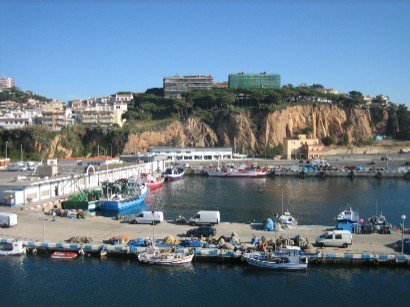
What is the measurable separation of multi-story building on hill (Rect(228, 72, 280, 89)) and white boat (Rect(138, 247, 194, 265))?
85.5 meters

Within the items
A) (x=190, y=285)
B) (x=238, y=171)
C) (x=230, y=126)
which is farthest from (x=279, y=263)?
(x=230, y=126)

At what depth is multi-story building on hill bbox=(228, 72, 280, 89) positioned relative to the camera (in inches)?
4213

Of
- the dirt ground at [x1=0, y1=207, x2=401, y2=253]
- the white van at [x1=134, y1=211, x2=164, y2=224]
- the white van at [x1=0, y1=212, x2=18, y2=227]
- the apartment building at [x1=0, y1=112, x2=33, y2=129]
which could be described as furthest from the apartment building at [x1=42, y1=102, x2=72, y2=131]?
the white van at [x1=134, y1=211, x2=164, y2=224]

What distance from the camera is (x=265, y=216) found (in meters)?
35.8

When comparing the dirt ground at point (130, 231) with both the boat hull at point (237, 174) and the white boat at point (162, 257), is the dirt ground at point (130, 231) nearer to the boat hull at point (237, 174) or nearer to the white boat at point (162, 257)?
the white boat at point (162, 257)

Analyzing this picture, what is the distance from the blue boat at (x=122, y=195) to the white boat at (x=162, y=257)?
53.1 ft

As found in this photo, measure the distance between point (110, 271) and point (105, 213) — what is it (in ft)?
52.9

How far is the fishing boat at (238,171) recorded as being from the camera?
210 feet

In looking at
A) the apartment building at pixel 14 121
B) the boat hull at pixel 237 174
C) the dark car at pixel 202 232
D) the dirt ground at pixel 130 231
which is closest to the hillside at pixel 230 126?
the apartment building at pixel 14 121

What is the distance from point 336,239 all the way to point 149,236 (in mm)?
9524

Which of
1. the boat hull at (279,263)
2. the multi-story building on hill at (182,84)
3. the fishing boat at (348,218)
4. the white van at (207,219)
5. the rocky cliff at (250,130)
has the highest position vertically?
the multi-story building on hill at (182,84)

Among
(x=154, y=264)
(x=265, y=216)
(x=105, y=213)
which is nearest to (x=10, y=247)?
(x=154, y=264)

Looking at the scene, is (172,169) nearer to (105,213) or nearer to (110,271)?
(105,213)

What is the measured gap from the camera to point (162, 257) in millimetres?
23625
